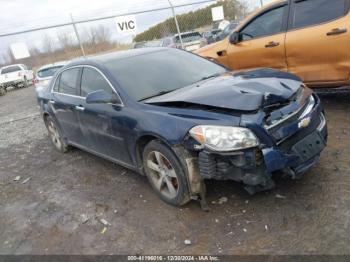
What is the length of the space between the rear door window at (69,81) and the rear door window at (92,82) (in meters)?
0.27

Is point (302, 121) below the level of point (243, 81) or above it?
below

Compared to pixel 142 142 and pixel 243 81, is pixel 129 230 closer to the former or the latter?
pixel 142 142

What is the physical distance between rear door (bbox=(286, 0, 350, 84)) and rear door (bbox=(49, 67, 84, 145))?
132 inches

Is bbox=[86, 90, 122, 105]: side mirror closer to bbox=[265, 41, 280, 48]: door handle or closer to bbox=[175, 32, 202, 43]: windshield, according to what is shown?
bbox=[265, 41, 280, 48]: door handle

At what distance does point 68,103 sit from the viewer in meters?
5.24

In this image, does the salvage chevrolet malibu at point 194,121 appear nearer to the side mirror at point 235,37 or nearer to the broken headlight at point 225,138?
the broken headlight at point 225,138

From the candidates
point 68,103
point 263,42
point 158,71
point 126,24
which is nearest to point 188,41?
point 126,24

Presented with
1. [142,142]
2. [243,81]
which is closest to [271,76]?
[243,81]

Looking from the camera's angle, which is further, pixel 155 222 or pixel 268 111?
pixel 155 222

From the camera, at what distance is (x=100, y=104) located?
439cm

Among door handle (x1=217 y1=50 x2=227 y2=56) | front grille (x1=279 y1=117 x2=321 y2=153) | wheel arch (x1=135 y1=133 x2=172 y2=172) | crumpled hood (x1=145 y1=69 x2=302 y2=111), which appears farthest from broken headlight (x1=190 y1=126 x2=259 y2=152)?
door handle (x1=217 y1=50 x2=227 y2=56)

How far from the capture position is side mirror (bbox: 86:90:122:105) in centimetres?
400

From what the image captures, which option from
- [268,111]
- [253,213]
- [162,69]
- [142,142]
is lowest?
[253,213]

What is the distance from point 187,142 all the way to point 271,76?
1.30 meters
